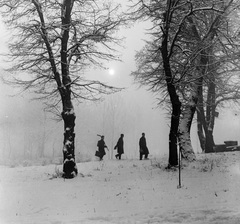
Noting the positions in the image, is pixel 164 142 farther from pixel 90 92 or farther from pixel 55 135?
pixel 90 92

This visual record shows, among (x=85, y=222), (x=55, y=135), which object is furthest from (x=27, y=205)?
(x=55, y=135)

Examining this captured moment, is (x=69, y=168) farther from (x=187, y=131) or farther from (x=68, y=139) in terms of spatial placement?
(x=187, y=131)

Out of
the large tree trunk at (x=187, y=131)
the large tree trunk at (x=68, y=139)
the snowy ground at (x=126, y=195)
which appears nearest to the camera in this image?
the snowy ground at (x=126, y=195)

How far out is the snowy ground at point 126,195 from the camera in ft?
24.9

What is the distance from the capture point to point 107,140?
213 feet

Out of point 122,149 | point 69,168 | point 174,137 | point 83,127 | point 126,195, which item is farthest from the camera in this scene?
point 83,127

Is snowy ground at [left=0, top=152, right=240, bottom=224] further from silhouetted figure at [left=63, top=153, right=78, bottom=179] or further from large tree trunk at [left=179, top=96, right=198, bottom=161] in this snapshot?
large tree trunk at [left=179, top=96, right=198, bottom=161]

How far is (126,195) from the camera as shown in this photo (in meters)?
9.88

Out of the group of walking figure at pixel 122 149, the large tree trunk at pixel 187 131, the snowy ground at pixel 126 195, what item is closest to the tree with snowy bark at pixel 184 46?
the large tree trunk at pixel 187 131

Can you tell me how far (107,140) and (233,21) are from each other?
51811 millimetres

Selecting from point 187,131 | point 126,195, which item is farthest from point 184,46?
point 126,195

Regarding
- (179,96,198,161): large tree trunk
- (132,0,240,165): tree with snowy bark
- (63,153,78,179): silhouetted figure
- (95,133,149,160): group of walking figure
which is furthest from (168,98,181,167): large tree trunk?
(95,133,149,160): group of walking figure

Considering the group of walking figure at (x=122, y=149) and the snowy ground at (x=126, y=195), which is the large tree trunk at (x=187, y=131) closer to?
the snowy ground at (x=126, y=195)

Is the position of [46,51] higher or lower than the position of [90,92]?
higher
